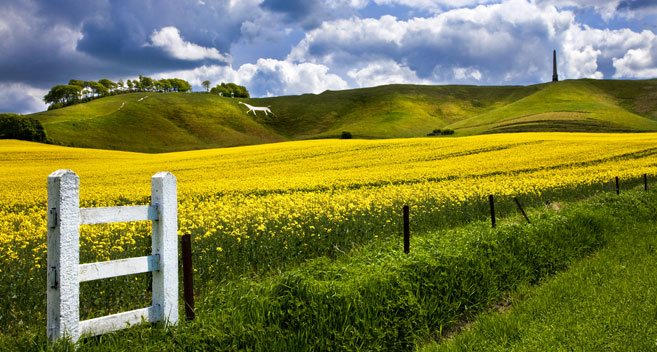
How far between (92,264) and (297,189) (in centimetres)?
1532

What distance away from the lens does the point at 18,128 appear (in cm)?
6650

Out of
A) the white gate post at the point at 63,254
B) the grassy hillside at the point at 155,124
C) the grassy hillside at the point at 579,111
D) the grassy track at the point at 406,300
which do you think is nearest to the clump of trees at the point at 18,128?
the grassy hillside at the point at 155,124

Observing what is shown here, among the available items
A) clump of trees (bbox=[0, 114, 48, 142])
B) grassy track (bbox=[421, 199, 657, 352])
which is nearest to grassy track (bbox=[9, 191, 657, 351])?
grassy track (bbox=[421, 199, 657, 352])

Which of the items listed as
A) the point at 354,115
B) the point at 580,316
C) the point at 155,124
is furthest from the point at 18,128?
the point at 354,115

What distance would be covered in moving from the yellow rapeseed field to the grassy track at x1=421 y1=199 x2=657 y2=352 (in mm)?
3941

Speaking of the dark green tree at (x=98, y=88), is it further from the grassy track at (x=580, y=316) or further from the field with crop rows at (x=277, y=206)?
the grassy track at (x=580, y=316)

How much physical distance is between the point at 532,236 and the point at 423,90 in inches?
5720

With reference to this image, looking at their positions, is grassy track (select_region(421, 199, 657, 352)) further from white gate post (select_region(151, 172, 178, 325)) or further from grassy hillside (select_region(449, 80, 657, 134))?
grassy hillside (select_region(449, 80, 657, 134))

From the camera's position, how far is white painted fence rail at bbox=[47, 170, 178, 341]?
11.3 ft

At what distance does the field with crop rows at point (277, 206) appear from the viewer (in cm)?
653

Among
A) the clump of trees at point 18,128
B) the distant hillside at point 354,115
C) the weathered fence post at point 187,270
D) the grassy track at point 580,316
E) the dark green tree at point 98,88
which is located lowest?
the grassy track at point 580,316

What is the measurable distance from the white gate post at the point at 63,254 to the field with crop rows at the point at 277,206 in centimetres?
127

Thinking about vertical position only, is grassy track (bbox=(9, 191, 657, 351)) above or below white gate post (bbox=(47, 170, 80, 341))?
below

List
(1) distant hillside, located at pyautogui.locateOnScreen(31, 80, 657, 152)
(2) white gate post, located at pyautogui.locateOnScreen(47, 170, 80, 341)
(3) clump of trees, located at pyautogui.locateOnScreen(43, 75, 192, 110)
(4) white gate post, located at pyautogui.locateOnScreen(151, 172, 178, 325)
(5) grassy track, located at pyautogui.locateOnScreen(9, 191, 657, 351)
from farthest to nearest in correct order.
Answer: (3) clump of trees, located at pyautogui.locateOnScreen(43, 75, 192, 110), (1) distant hillside, located at pyautogui.locateOnScreen(31, 80, 657, 152), (5) grassy track, located at pyautogui.locateOnScreen(9, 191, 657, 351), (4) white gate post, located at pyautogui.locateOnScreen(151, 172, 178, 325), (2) white gate post, located at pyautogui.locateOnScreen(47, 170, 80, 341)
